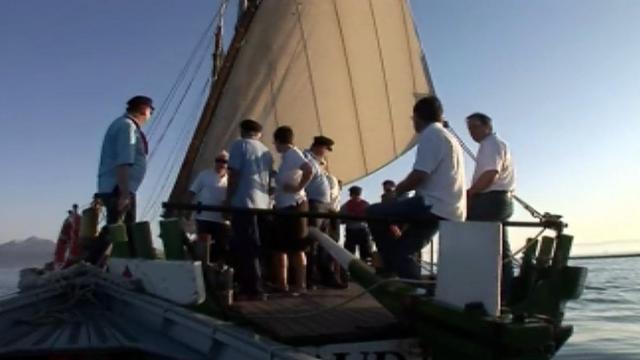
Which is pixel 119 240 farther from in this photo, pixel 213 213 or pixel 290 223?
pixel 290 223

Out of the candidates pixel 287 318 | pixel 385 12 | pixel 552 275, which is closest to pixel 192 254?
pixel 287 318

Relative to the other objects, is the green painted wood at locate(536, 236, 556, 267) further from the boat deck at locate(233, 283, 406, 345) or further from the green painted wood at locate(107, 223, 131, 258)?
the green painted wood at locate(107, 223, 131, 258)

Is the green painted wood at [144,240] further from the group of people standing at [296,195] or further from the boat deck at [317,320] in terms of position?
the boat deck at [317,320]

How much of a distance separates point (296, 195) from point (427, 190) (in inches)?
81.4

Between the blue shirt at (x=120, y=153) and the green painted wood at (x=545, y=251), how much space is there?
13.9ft

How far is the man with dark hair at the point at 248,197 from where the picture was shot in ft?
20.8

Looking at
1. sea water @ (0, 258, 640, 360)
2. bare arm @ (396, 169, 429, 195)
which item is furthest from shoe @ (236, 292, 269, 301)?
sea water @ (0, 258, 640, 360)

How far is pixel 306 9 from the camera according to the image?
47.9ft

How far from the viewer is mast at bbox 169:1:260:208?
12.5 metres

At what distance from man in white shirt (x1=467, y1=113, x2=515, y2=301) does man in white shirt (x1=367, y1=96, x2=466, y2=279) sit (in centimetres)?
104

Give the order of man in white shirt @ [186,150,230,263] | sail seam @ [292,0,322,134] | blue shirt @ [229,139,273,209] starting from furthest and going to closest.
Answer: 1. sail seam @ [292,0,322,134]
2. man in white shirt @ [186,150,230,263]
3. blue shirt @ [229,139,273,209]

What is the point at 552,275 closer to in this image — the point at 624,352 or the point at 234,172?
the point at 234,172

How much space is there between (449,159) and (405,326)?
1467mm

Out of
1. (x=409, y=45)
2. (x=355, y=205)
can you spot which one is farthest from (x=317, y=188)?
(x=409, y=45)
